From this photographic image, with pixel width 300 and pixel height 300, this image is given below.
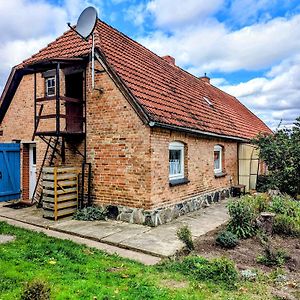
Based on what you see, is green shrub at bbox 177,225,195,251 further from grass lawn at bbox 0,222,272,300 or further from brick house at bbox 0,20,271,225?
brick house at bbox 0,20,271,225

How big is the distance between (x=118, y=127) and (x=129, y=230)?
3062 mm

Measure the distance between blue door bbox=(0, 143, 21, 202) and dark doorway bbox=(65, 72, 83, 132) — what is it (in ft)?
10.4

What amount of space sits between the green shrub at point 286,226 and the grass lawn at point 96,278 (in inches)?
126

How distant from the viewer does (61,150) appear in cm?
1071

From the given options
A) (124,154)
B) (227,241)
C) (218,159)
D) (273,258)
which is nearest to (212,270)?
(273,258)

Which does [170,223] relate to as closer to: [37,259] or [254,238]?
[254,238]

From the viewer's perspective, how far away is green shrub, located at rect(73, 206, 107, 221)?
910 cm

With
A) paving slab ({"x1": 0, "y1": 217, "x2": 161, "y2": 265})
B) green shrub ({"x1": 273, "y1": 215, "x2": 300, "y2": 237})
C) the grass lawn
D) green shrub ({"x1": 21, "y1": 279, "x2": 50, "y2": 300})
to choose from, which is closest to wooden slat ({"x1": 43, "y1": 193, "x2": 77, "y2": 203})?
paving slab ({"x1": 0, "y1": 217, "x2": 161, "y2": 265})

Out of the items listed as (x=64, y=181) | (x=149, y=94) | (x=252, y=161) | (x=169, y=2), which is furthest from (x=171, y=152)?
(x=252, y=161)

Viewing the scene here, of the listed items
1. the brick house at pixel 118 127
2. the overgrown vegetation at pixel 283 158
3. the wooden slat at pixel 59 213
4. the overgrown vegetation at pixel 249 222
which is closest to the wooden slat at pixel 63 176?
the brick house at pixel 118 127

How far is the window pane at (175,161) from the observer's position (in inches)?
403

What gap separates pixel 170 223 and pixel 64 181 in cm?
338

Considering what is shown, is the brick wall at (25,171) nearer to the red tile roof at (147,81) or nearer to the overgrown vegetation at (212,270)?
the red tile roof at (147,81)

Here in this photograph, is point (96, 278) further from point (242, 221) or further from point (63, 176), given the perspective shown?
point (63, 176)
